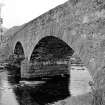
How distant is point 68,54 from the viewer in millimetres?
26547

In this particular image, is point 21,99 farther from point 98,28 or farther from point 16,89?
point 98,28

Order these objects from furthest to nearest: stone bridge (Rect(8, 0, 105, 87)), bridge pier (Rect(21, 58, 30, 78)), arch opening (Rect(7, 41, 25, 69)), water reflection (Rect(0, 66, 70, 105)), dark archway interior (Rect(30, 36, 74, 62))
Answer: arch opening (Rect(7, 41, 25, 69)) < bridge pier (Rect(21, 58, 30, 78)) < dark archway interior (Rect(30, 36, 74, 62)) < water reflection (Rect(0, 66, 70, 105)) < stone bridge (Rect(8, 0, 105, 87))

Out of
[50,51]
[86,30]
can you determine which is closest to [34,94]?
[50,51]

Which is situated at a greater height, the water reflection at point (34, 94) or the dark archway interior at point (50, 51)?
the dark archway interior at point (50, 51)

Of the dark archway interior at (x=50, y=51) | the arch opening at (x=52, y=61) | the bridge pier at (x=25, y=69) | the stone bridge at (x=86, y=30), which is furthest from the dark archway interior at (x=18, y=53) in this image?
the stone bridge at (x=86, y=30)

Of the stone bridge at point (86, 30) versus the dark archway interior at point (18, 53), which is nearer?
the stone bridge at point (86, 30)

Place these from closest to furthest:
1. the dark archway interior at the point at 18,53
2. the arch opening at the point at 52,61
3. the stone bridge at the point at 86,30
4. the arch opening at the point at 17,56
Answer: the stone bridge at the point at 86,30
the arch opening at the point at 52,61
the arch opening at the point at 17,56
the dark archway interior at the point at 18,53

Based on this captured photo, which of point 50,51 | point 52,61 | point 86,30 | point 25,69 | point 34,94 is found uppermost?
point 86,30

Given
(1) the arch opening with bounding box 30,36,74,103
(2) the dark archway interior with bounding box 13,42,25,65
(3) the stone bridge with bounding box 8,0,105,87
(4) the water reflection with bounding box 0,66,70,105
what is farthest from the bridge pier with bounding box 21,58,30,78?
(2) the dark archway interior with bounding box 13,42,25,65

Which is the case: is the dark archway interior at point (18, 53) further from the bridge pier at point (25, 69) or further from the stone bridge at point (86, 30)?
the stone bridge at point (86, 30)

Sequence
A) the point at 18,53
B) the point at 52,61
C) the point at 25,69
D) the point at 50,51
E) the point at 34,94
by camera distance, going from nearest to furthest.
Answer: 1. the point at 34,94
2. the point at 25,69
3. the point at 50,51
4. the point at 52,61
5. the point at 18,53

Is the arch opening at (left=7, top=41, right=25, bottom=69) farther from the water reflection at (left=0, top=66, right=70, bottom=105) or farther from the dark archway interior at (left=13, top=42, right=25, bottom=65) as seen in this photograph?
the water reflection at (left=0, top=66, right=70, bottom=105)

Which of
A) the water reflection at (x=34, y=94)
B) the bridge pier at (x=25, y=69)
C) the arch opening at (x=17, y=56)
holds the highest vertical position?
the arch opening at (x=17, y=56)

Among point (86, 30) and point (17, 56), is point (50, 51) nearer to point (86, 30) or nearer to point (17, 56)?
point (86, 30)
